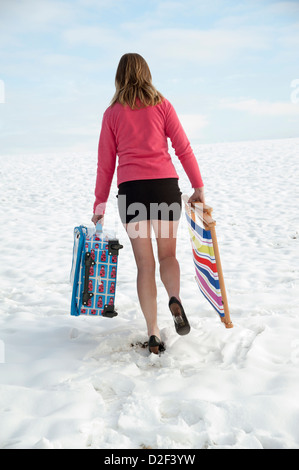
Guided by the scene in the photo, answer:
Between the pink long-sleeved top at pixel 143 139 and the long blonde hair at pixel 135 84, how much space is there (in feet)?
0.14

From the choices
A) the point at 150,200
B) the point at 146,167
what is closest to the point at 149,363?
the point at 150,200

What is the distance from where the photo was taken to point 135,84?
2.91 meters

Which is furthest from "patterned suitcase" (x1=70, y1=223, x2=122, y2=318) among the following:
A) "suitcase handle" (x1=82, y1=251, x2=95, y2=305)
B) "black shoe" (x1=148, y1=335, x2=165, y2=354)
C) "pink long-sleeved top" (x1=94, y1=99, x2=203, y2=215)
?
Result: "pink long-sleeved top" (x1=94, y1=99, x2=203, y2=215)

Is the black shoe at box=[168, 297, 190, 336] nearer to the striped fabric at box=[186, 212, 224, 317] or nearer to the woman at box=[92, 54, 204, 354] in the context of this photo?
the woman at box=[92, 54, 204, 354]

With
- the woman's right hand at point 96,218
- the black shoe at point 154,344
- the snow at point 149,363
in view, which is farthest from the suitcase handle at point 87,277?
the black shoe at point 154,344

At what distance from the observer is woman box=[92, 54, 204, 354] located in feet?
9.53

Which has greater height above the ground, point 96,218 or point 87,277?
point 96,218

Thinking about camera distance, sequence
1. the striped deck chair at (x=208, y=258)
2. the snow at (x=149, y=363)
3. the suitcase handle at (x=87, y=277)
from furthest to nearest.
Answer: the suitcase handle at (x=87, y=277) → the striped deck chair at (x=208, y=258) → the snow at (x=149, y=363)

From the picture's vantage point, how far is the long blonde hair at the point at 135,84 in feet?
9.52

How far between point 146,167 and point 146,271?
0.70 meters

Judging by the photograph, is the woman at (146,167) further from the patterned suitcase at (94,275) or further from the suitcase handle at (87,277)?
the suitcase handle at (87,277)

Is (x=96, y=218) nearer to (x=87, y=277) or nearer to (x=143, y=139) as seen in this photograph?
(x=87, y=277)

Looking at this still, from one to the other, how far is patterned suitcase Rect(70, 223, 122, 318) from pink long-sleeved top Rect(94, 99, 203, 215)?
1.59 ft
